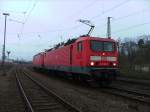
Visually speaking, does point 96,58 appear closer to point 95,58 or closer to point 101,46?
point 95,58

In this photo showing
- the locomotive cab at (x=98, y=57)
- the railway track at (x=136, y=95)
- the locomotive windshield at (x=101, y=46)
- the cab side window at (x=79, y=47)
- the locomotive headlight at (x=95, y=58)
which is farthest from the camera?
the cab side window at (x=79, y=47)

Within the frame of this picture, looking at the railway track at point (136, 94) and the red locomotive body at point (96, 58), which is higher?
the red locomotive body at point (96, 58)

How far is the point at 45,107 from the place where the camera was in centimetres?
1196

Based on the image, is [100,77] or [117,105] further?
[100,77]

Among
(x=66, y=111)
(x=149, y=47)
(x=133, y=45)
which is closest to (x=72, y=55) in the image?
(x=66, y=111)

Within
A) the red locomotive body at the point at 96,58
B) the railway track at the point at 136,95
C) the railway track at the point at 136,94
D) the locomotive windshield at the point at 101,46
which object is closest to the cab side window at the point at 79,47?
the red locomotive body at the point at 96,58

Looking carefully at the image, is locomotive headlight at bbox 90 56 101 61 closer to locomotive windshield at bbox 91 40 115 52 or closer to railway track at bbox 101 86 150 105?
locomotive windshield at bbox 91 40 115 52

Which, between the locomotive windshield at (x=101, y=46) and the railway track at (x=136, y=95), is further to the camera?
the locomotive windshield at (x=101, y=46)

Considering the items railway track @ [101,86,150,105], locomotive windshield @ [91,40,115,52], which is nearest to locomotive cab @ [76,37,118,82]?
locomotive windshield @ [91,40,115,52]

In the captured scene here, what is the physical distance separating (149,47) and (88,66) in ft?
129

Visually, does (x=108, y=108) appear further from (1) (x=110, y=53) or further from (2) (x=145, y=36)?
(2) (x=145, y=36)

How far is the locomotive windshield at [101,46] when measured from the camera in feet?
64.4

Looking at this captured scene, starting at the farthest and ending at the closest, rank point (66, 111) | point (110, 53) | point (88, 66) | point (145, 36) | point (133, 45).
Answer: point (145, 36) → point (133, 45) → point (110, 53) → point (88, 66) → point (66, 111)

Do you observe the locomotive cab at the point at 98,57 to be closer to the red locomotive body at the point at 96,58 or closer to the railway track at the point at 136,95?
the red locomotive body at the point at 96,58
